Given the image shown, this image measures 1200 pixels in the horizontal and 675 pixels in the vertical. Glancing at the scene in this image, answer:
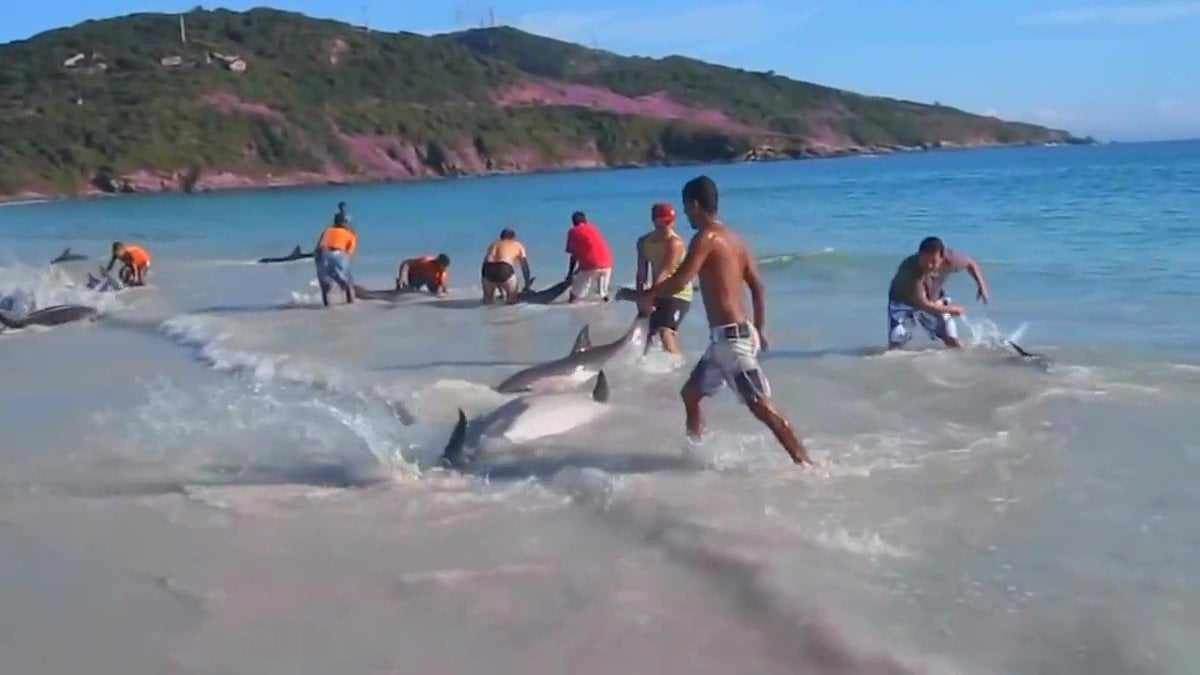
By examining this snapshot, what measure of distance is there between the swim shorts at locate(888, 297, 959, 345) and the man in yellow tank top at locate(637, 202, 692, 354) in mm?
2024

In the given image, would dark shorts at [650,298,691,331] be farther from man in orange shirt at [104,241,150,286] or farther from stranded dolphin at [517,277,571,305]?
man in orange shirt at [104,241,150,286]

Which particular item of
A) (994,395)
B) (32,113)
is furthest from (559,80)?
(994,395)

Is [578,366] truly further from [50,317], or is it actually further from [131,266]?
[131,266]

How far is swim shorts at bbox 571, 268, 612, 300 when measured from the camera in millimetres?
19578

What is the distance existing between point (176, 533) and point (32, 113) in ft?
281

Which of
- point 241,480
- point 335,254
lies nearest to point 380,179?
point 335,254

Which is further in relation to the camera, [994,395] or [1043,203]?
[1043,203]

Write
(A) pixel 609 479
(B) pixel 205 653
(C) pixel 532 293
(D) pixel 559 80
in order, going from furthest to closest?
(D) pixel 559 80, (C) pixel 532 293, (A) pixel 609 479, (B) pixel 205 653

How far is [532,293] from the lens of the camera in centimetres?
2034

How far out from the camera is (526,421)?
1003cm

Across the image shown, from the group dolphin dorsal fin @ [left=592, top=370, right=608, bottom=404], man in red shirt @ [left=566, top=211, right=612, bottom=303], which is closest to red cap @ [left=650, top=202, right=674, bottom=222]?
dolphin dorsal fin @ [left=592, top=370, right=608, bottom=404]


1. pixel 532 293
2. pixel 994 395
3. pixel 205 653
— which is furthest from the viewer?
pixel 532 293

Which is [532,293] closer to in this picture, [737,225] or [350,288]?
[350,288]

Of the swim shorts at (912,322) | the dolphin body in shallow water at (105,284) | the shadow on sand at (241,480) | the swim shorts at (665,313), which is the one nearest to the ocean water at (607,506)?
the shadow on sand at (241,480)
